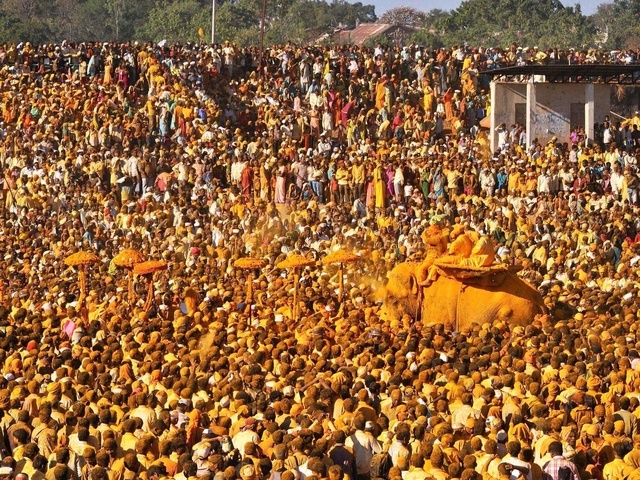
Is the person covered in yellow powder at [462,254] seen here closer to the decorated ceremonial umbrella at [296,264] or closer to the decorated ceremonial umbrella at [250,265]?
the decorated ceremonial umbrella at [296,264]

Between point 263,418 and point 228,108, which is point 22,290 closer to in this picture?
point 263,418

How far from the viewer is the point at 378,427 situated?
14453 mm

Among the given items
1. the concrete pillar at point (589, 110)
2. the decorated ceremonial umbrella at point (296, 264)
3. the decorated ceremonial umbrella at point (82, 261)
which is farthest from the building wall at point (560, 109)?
the decorated ceremonial umbrella at point (82, 261)

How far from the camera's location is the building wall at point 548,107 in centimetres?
3103

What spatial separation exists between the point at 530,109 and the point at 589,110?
154cm

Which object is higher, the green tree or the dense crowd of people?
the green tree

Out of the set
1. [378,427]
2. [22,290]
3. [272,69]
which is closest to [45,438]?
[378,427]

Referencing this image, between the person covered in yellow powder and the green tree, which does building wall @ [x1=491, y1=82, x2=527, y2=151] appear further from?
the green tree

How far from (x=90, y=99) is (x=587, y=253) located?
51.6 feet

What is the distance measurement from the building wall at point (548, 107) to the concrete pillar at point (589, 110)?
3cm

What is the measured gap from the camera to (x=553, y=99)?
3125cm

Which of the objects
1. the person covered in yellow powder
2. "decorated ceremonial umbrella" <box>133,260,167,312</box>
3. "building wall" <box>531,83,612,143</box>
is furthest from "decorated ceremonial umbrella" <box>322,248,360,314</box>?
"building wall" <box>531,83,612,143</box>

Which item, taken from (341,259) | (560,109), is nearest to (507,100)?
(560,109)

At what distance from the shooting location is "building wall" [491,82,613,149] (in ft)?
102
